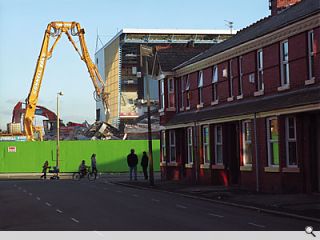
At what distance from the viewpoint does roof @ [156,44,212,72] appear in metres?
40.4

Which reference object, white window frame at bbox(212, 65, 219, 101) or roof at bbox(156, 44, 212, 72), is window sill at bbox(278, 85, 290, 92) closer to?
white window frame at bbox(212, 65, 219, 101)

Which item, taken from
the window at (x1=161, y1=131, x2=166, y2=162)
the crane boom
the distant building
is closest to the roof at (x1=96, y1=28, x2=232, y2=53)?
the distant building

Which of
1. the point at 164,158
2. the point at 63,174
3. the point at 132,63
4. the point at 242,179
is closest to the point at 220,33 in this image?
the point at 132,63

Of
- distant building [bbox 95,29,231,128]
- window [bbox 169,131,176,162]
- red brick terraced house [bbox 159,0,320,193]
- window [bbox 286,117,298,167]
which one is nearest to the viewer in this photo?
red brick terraced house [bbox 159,0,320,193]

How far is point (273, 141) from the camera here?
26.0 meters

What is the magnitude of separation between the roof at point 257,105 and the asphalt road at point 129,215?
14.7 feet

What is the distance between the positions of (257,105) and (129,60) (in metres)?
80.2

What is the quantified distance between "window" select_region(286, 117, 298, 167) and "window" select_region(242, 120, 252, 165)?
11.9ft

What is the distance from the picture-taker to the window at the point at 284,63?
84.1 ft

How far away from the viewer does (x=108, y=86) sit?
106 metres

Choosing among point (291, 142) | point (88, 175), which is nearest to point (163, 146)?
point (88, 175)

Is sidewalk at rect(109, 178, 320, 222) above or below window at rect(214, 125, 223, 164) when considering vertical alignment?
below

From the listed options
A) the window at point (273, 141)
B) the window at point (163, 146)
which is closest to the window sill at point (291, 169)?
the window at point (273, 141)

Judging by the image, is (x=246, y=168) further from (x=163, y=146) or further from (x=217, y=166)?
(x=163, y=146)
